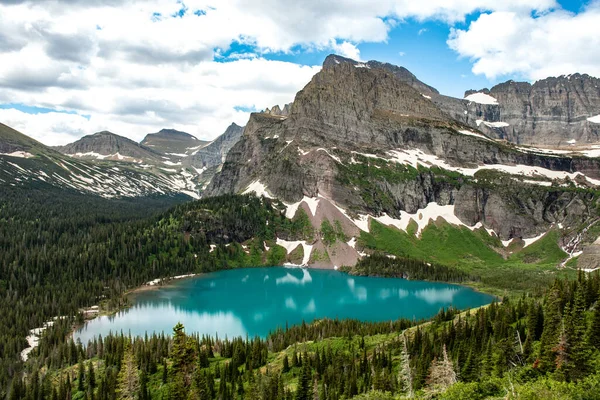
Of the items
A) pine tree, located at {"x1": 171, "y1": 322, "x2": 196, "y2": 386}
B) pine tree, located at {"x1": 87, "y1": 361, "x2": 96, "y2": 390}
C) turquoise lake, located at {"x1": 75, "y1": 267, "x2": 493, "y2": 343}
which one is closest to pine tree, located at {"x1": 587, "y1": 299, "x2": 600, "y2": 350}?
pine tree, located at {"x1": 171, "y1": 322, "x2": 196, "y2": 386}

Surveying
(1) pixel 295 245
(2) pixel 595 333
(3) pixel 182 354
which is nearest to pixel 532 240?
(1) pixel 295 245

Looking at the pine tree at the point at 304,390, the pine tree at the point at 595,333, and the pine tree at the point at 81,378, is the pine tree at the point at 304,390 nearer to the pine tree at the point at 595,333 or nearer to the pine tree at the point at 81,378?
the pine tree at the point at 595,333

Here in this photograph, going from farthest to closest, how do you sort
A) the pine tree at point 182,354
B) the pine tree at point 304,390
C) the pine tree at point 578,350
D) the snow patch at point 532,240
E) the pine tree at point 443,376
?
the snow patch at point 532,240 < the pine tree at point 304,390 < the pine tree at point 182,354 < the pine tree at point 443,376 < the pine tree at point 578,350

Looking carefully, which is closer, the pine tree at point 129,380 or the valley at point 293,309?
the pine tree at point 129,380

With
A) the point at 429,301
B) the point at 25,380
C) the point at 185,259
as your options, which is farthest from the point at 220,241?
the point at 25,380

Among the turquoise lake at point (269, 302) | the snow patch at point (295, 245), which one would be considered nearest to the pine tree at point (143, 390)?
the turquoise lake at point (269, 302)

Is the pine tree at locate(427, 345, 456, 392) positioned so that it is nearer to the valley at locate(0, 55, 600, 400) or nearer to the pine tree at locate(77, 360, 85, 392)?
the valley at locate(0, 55, 600, 400)

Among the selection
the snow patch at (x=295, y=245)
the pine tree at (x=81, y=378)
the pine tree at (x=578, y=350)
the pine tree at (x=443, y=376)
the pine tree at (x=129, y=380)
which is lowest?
the pine tree at (x=81, y=378)

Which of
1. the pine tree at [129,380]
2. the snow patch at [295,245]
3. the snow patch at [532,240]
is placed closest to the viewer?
the pine tree at [129,380]
